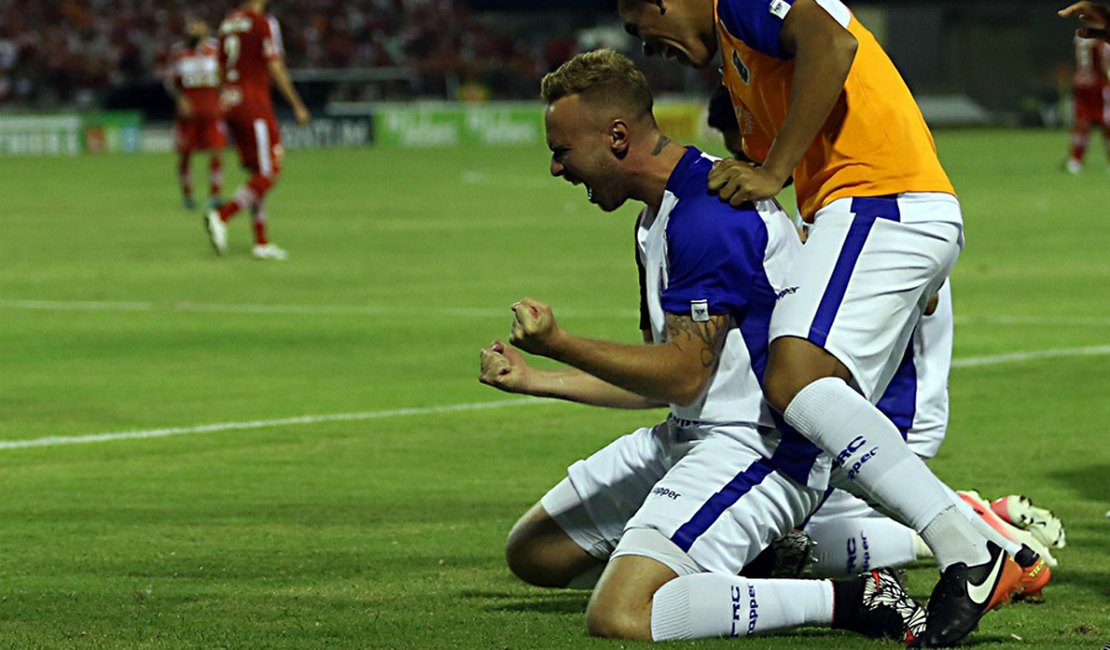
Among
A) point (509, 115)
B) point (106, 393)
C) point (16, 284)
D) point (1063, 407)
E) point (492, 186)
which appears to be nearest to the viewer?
point (1063, 407)

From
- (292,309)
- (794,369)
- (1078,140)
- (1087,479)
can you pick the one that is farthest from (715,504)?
(1078,140)

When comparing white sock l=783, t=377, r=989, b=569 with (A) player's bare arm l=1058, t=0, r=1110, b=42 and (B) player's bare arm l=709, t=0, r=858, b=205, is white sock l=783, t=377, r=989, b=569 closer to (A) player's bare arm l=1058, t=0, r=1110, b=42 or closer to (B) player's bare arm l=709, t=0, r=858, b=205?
(B) player's bare arm l=709, t=0, r=858, b=205

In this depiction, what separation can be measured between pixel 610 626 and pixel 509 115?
4354 cm

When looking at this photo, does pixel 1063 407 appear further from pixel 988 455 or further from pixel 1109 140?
pixel 1109 140

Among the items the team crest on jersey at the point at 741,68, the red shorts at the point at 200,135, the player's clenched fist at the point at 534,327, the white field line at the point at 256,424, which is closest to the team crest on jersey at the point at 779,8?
the team crest on jersey at the point at 741,68

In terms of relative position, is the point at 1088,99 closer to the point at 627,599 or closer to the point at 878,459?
the point at 878,459

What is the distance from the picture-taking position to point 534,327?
201 inches

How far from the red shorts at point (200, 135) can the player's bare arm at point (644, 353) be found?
2060 cm

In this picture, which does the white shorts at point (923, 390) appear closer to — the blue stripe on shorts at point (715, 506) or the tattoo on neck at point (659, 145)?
the blue stripe on shorts at point (715, 506)

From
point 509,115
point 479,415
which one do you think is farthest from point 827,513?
point 509,115

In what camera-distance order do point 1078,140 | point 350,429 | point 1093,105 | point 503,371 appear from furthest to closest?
point 1093,105 < point 1078,140 < point 350,429 < point 503,371

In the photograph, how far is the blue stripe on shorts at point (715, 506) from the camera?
5520mm

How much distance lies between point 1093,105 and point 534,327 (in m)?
29.4

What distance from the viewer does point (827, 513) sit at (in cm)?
626
